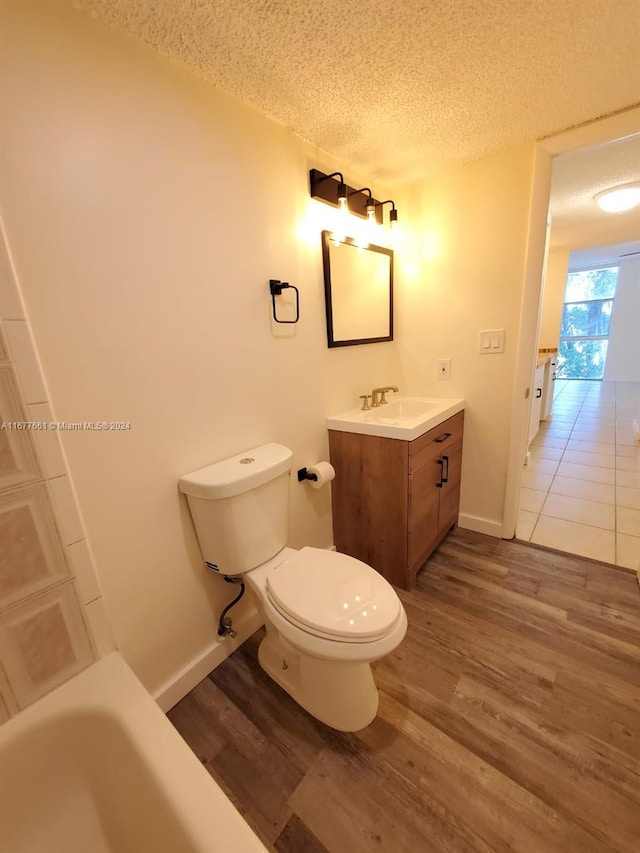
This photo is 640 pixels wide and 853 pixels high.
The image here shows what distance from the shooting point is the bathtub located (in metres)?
0.73

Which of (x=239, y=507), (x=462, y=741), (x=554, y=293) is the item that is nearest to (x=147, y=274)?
(x=239, y=507)

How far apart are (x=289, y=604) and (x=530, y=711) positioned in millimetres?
921

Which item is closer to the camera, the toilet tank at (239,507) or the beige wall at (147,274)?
the beige wall at (147,274)

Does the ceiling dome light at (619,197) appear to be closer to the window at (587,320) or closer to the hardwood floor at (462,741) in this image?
the hardwood floor at (462,741)

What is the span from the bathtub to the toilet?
0.39 metres

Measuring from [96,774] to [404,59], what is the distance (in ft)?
→ 7.28

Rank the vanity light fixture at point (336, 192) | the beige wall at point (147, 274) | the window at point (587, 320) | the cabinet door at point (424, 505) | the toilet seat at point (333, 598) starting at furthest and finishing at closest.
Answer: the window at point (587, 320)
the cabinet door at point (424, 505)
the vanity light fixture at point (336, 192)
the toilet seat at point (333, 598)
the beige wall at point (147, 274)

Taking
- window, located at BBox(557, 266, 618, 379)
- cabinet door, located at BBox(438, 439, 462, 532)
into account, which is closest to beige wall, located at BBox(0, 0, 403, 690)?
cabinet door, located at BBox(438, 439, 462, 532)

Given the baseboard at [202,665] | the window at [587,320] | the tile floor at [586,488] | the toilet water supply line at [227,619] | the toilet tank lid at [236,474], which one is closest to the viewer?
the toilet tank lid at [236,474]

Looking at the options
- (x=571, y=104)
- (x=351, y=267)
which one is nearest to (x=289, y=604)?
(x=351, y=267)

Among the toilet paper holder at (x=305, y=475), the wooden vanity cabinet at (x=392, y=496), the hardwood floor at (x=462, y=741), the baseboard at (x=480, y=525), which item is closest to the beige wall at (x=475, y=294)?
the baseboard at (x=480, y=525)

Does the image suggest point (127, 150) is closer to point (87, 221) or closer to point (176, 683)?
point (87, 221)

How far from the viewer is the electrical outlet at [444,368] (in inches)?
83.0

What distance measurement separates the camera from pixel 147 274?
1060mm
